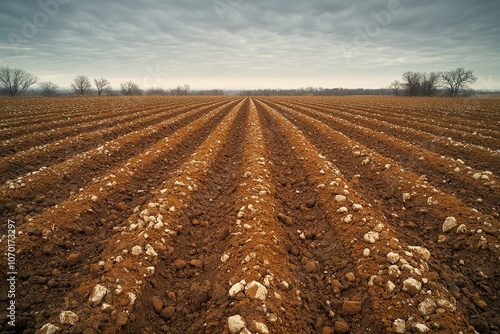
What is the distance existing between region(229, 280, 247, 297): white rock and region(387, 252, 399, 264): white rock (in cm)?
267

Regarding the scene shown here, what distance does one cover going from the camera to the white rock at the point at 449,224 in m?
5.37

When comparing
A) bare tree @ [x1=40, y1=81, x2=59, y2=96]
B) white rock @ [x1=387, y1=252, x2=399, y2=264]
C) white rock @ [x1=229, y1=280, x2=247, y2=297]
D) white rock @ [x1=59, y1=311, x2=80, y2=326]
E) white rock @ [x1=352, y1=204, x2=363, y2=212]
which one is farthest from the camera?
bare tree @ [x1=40, y1=81, x2=59, y2=96]

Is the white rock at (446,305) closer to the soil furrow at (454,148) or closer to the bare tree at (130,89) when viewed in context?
the soil furrow at (454,148)

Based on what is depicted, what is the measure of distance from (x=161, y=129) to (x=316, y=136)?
11206mm

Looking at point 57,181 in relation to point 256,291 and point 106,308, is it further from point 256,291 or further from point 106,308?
point 256,291

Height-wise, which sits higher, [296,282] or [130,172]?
[130,172]

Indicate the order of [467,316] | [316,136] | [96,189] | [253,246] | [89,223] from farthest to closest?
[316,136] < [96,189] < [89,223] < [253,246] < [467,316]

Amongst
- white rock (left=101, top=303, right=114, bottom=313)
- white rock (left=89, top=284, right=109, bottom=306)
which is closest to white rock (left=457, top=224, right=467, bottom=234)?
white rock (left=101, top=303, right=114, bottom=313)

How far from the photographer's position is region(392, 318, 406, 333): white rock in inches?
125

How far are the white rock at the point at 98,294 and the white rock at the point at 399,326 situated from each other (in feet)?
14.1

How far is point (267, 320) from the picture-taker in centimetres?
325

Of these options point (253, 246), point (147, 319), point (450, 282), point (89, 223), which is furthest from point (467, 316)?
point (89, 223)

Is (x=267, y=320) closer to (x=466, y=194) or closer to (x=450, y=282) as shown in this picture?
(x=450, y=282)

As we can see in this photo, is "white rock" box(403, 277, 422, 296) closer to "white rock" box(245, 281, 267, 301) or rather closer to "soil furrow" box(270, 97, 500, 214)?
"white rock" box(245, 281, 267, 301)
